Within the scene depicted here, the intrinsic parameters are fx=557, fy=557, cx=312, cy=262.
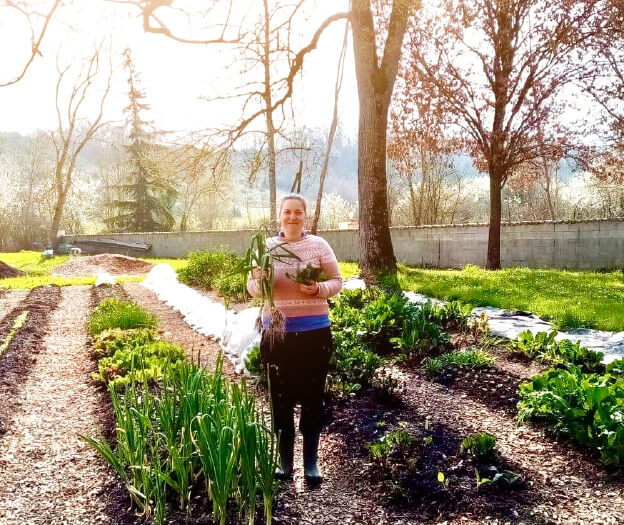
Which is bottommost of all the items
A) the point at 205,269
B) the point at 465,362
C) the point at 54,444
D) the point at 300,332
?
the point at 54,444

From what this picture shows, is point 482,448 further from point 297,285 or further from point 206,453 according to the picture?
point 206,453

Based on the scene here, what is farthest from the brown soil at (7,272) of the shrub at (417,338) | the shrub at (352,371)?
the shrub at (352,371)

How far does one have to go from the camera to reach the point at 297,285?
2744 mm

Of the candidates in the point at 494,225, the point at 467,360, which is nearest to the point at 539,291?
the point at 467,360

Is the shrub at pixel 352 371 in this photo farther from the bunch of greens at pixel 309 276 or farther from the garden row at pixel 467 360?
the bunch of greens at pixel 309 276

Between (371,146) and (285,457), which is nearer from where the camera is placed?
(285,457)

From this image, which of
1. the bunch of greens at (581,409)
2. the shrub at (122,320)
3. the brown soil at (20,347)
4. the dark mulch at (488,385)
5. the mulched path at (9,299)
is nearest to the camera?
the bunch of greens at (581,409)

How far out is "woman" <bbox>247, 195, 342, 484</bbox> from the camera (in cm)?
277

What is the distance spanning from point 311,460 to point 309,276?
1075 mm

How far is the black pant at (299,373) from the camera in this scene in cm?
281

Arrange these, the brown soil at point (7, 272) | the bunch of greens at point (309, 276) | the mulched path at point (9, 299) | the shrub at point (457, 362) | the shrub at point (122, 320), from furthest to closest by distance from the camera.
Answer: the brown soil at point (7, 272), the mulched path at point (9, 299), the shrub at point (122, 320), the shrub at point (457, 362), the bunch of greens at point (309, 276)

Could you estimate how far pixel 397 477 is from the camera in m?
3.01

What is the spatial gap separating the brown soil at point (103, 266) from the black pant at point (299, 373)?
47.2 feet

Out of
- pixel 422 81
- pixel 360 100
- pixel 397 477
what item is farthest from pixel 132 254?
pixel 397 477
